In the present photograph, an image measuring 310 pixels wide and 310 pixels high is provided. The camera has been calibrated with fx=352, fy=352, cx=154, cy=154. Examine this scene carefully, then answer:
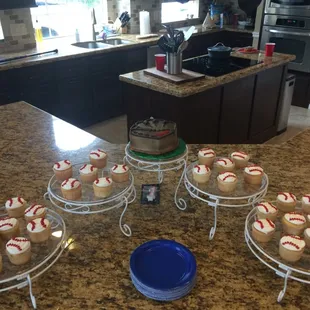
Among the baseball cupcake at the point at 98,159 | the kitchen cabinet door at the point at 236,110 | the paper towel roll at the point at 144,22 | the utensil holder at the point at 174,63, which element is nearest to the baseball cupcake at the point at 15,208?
the baseball cupcake at the point at 98,159

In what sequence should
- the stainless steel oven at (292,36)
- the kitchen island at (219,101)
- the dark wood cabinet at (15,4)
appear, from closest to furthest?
the kitchen island at (219,101), the dark wood cabinet at (15,4), the stainless steel oven at (292,36)

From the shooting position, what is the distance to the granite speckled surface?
928mm

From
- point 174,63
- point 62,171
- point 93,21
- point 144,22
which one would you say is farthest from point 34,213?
point 144,22

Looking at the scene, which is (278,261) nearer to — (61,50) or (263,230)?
(263,230)

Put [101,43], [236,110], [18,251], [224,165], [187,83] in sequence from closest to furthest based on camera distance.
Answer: [18,251] → [224,165] → [187,83] → [236,110] → [101,43]

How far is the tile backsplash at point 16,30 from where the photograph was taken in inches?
151

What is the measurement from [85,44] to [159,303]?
408 centimetres

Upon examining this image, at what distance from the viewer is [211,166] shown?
1.32m

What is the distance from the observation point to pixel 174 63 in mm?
2773

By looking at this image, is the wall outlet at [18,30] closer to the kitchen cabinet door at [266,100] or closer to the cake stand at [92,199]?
the kitchen cabinet door at [266,100]

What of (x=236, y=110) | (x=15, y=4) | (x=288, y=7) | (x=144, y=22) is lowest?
(x=236, y=110)

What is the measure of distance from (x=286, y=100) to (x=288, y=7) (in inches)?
61.0

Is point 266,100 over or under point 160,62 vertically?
under

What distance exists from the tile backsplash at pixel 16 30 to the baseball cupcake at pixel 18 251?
3.50m
